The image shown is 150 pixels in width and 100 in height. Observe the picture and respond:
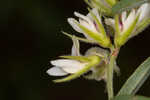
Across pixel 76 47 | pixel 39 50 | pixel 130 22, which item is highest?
pixel 130 22

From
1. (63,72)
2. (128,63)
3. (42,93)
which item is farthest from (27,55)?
(63,72)

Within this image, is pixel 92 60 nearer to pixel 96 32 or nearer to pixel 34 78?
pixel 96 32

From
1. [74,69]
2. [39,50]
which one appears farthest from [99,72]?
[39,50]

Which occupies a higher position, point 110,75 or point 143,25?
point 143,25

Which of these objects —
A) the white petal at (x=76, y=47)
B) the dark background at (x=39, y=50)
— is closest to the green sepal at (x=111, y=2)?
the white petal at (x=76, y=47)

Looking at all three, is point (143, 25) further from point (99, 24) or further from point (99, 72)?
point (99, 72)

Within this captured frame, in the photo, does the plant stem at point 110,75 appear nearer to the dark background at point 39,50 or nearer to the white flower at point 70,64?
the white flower at point 70,64
